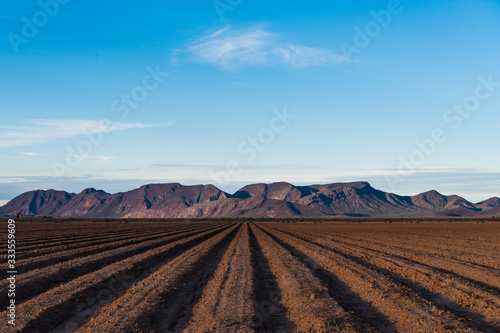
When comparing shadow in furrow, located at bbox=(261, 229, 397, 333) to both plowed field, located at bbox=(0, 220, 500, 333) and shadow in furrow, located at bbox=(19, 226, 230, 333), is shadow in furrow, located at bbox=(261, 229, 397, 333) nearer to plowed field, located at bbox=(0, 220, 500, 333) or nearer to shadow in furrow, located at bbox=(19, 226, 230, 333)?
plowed field, located at bbox=(0, 220, 500, 333)

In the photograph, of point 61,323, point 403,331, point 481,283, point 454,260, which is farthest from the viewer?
point 454,260

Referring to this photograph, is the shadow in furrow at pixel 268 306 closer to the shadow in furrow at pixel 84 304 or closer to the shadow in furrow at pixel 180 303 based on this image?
the shadow in furrow at pixel 180 303

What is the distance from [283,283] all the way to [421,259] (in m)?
9.90

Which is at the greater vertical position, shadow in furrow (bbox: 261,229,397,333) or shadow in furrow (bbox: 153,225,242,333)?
shadow in furrow (bbox: 153,225,242,333)

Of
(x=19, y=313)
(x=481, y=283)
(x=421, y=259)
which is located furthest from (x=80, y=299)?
(x=421, y=259)

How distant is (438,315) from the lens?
9.42 metres

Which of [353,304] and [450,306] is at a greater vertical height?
[353,304]

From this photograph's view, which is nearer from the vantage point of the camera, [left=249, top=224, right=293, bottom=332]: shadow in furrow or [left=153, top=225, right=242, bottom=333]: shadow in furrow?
[left=249, top=224, right=293, bottom=332]: shadow in furrow

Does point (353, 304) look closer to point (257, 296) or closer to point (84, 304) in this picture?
point (257, 296)

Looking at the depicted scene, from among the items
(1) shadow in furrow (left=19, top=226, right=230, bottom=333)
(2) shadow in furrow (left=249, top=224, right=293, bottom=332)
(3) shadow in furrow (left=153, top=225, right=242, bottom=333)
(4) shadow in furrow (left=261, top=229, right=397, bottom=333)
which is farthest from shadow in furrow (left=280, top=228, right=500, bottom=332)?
(1) shadow in furrow (left=19, top=226, right=230, bottom=333)

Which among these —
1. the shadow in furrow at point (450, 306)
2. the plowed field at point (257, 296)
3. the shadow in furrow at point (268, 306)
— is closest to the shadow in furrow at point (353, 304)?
the plowed field at point (257, 296)

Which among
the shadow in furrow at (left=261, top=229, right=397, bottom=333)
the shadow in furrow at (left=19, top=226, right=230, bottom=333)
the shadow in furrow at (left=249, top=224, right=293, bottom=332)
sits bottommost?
the shadow in furrow at (left=261, top=229, right=397, bottom=333)

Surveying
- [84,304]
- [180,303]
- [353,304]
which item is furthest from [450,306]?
[84,304]

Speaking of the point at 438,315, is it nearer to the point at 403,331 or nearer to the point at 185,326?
the point at 403,331
